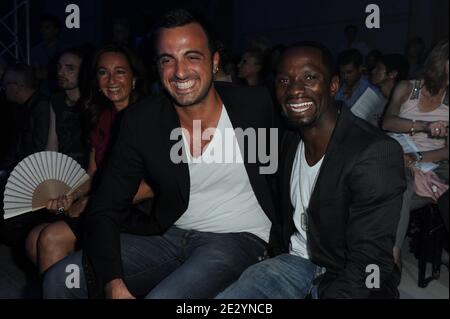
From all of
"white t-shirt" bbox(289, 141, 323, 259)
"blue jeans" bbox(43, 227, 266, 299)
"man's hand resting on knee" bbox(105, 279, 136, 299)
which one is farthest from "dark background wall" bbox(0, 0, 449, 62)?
"man's hand resting on knee" bbox(105, 279, 136, 299)

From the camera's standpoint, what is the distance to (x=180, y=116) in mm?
2076

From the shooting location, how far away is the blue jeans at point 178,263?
5.61ft

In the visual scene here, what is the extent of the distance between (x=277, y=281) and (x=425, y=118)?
6.60 ft

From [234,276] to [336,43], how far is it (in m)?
5.99

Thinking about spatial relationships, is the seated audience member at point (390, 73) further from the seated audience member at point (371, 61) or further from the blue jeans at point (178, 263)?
the blue jeans at point (178, 263)

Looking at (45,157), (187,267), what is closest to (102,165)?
(45,157)

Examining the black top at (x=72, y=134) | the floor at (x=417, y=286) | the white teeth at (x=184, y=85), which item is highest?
the white teeth at (x=184, y=85)

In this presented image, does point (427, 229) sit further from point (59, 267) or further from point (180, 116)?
point (59, 267)

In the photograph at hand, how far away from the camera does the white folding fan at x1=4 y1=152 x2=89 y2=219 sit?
250cm

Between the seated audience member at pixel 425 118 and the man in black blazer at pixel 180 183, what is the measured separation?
4.17 ft

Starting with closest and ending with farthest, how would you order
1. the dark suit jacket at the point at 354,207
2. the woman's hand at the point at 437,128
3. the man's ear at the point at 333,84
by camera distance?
the dark suit jacket at the point at 354,207, the man's ear at the point at 333,84, the woman's hand at the point at 437,128

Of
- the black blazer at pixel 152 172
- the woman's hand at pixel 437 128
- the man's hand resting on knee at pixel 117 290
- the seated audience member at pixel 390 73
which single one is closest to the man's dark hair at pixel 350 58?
the seated audience member at pixel 390 73

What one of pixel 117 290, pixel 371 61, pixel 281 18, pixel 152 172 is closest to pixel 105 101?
A: pixel 152 172
